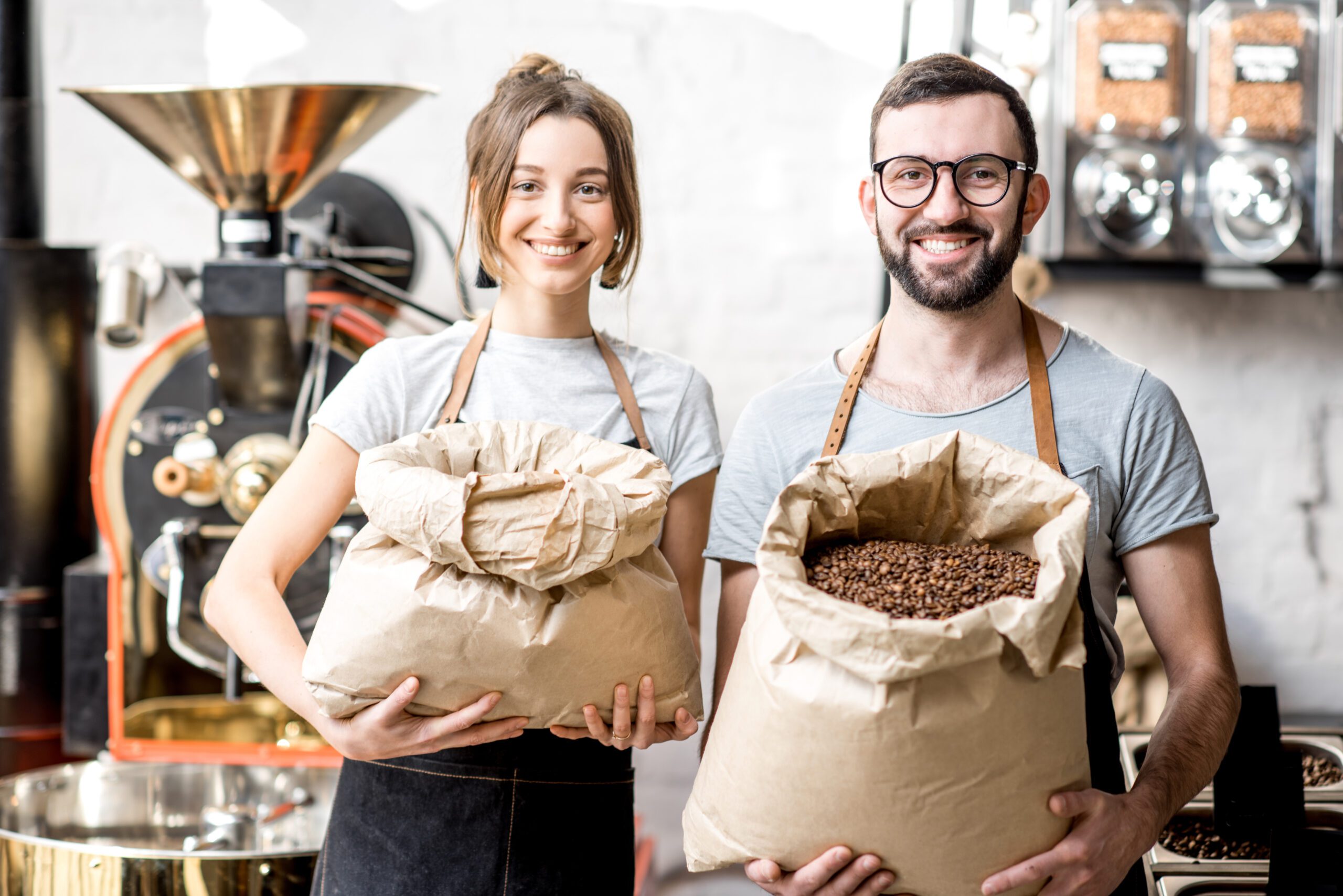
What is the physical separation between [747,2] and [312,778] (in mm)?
1558

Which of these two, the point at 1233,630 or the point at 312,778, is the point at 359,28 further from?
the point at 1233,630

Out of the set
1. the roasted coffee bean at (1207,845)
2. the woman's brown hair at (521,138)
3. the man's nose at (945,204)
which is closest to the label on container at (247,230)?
the woman's brown hair at (521,138)

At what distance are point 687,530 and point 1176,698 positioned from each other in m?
0.52

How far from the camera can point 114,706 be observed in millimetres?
1758

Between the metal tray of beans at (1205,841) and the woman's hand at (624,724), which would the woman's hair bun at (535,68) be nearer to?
the woman's hand at (624,724)

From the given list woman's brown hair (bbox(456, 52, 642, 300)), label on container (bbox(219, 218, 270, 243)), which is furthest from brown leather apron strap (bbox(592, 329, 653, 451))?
label on container (bbox(219, 218, 270, 243))

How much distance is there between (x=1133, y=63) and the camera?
189 cm

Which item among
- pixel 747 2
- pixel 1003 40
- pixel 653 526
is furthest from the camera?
pixel 747 2

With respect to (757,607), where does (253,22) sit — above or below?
above

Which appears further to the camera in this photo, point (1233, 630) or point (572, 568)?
point (1233, 630)

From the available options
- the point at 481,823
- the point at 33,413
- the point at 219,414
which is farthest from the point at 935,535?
the point at 33,413

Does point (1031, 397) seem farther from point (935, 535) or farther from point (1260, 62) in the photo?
point (1260, 62)

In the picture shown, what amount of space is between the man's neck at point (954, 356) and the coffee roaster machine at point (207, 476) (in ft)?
2.69

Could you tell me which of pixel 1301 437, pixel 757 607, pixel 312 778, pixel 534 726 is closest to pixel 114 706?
pixel 312 778
